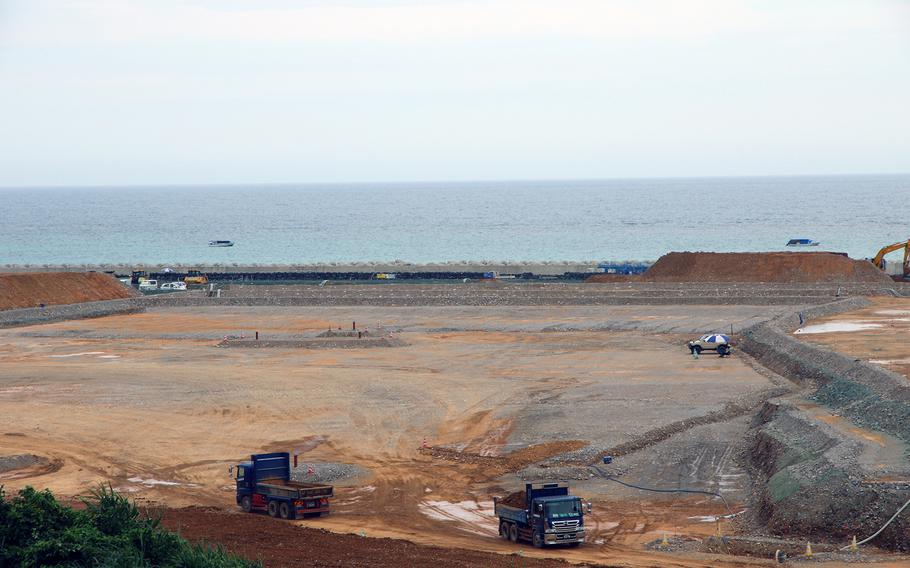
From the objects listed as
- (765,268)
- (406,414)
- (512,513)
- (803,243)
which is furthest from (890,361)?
(803,243)

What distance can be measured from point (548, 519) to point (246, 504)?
1024 cm

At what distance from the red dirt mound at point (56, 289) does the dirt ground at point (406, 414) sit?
12.3 metres

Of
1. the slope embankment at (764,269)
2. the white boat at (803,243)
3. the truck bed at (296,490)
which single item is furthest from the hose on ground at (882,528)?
the white boat at (803,243)

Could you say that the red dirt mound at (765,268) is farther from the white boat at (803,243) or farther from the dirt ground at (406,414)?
the white boat at (803,243)

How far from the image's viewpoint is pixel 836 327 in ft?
237

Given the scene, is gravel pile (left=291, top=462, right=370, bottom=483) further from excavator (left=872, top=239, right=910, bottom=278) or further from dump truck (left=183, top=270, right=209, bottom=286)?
excavator (left=872, top=239, right=910, bottom=278)

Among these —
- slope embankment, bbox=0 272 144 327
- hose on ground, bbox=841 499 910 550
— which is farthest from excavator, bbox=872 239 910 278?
hose on ground, bbox=841 499 910 550

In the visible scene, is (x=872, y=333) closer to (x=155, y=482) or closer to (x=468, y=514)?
(x=468, y=514)

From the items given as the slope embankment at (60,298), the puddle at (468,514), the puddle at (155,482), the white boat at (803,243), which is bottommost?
the puddle at (468,514)

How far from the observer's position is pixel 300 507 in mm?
33969

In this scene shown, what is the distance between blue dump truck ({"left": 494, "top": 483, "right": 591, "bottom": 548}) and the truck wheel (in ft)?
28.2

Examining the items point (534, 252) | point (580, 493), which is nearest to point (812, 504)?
point (580, 493)

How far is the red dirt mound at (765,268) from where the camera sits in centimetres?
10006

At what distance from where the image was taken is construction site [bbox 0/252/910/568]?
103ft
